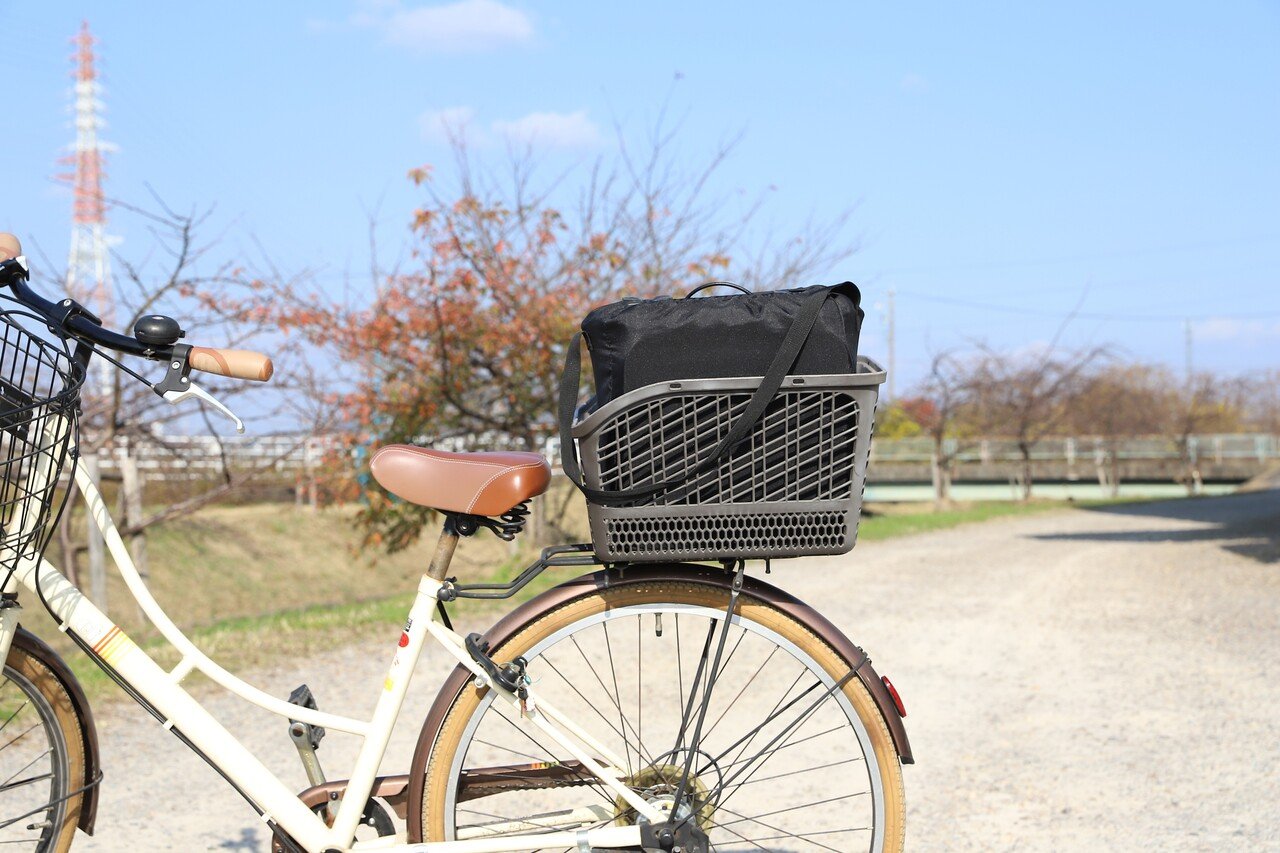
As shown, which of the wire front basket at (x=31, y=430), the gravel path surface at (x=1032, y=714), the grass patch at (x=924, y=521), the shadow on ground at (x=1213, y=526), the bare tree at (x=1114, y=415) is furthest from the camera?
the bare tree at (x=1114, y=415)

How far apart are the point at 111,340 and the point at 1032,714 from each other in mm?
4348

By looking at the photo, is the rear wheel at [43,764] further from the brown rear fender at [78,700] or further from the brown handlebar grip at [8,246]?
the brown handlebar grip at [8,246]

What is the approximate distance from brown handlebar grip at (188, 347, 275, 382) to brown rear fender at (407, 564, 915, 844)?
2.43 ft

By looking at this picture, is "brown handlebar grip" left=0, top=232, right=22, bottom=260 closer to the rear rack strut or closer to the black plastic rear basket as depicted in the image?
the rear rack strut

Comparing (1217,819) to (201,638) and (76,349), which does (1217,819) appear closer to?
(76,349)

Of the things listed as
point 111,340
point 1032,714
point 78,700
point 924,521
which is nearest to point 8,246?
point 111,340

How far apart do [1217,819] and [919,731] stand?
4.43 ft

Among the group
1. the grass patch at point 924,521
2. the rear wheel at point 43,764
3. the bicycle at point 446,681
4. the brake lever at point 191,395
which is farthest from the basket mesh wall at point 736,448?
the grass patch at point 924,521

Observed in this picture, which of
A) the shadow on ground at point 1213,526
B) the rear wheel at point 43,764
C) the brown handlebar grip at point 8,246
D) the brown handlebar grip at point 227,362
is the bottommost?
the shadow on ground at point 1213,526

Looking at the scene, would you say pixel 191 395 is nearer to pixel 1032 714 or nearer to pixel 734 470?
pixel 734 470

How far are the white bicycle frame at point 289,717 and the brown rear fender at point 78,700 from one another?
7 cm

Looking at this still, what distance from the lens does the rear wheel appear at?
256cm

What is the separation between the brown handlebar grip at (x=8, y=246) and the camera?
93.1 inches

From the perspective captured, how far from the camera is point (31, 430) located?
2254mm
